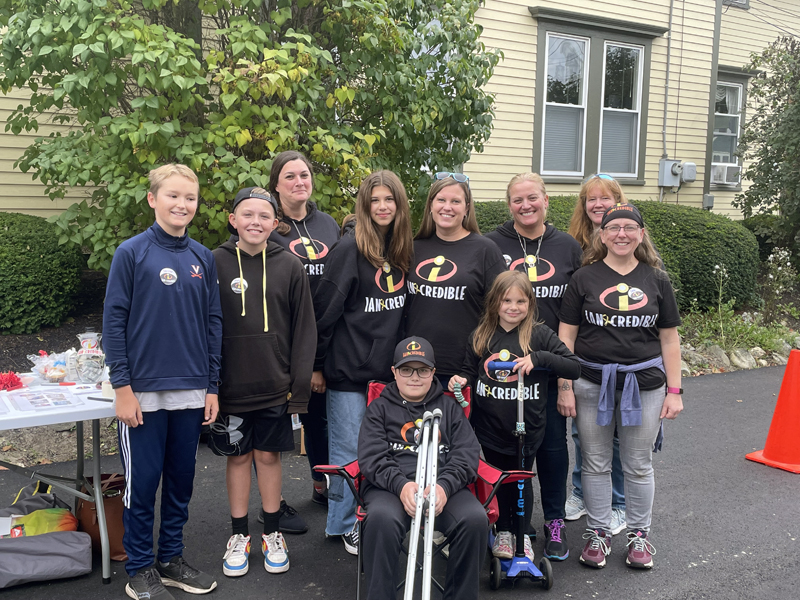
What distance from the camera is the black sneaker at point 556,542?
12.3ft

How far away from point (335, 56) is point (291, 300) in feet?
11.6

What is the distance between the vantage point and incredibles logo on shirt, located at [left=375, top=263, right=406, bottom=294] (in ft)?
12.0

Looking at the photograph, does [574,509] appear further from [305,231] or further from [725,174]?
[725,174]

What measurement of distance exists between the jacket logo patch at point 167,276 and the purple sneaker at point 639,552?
9.10ft

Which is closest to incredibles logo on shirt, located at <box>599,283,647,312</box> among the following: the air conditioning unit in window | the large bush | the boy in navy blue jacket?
the boy in navy blue jacket

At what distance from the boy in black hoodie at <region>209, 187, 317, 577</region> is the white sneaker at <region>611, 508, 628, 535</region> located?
196 cm

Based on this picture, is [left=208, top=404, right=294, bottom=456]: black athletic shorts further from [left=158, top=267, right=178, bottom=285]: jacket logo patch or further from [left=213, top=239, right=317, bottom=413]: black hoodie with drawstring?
[left=158, top=267, right=178, bottom=285]: jacket logo patch

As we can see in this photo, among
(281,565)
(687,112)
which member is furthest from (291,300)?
(687,112)

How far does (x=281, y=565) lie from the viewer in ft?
11.8

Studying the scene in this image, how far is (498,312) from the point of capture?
351cm

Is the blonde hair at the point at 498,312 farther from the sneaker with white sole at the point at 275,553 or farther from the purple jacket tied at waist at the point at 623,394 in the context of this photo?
the sneaker with white sole at the point at 275,553

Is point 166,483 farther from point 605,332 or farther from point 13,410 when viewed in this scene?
point 605,332

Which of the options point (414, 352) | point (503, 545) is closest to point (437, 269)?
point (414, 352)

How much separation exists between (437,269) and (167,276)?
138 cm
